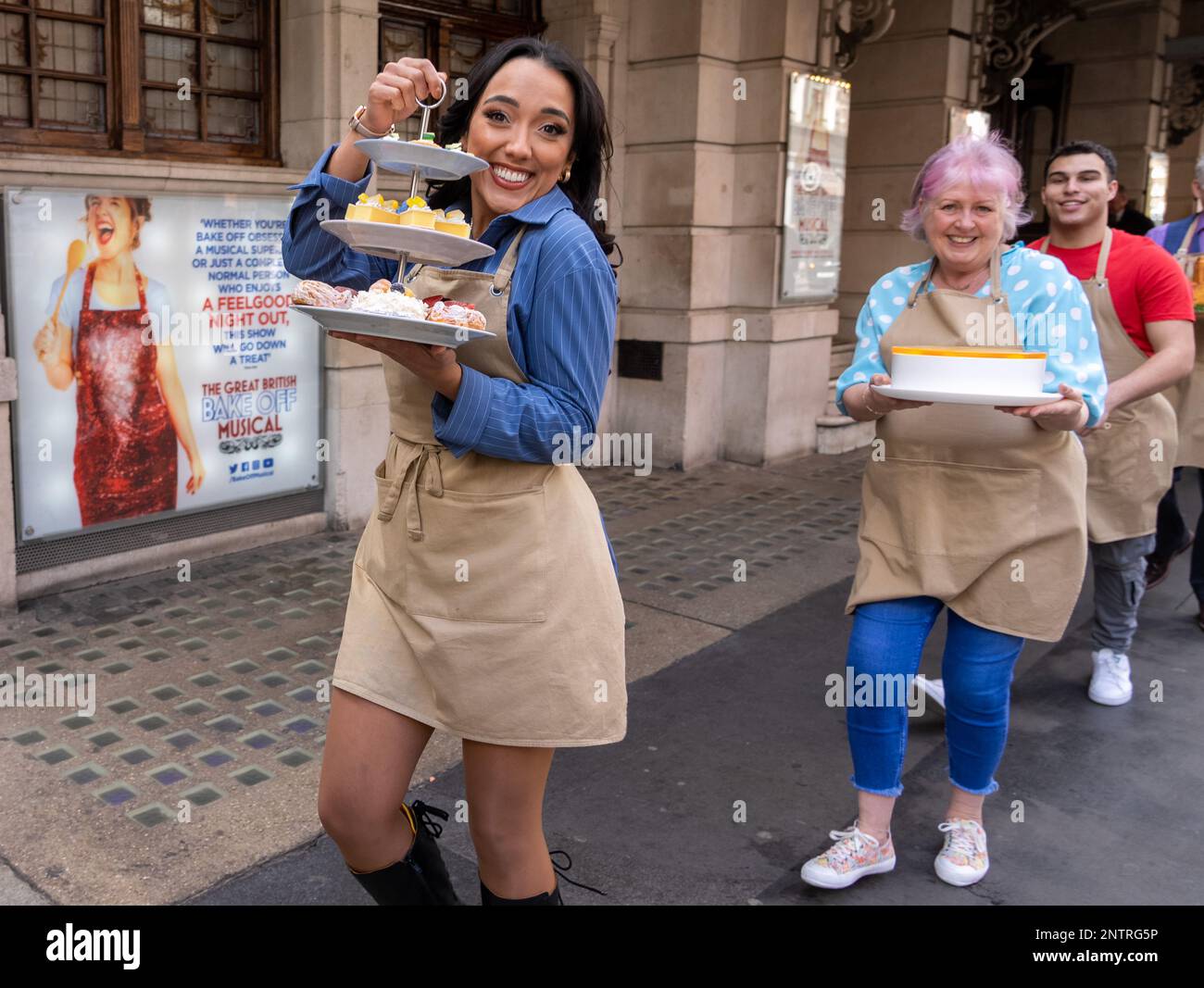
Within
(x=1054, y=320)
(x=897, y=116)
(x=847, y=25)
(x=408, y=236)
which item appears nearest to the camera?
(x=408, y=236)

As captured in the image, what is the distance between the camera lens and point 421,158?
2.26 meters

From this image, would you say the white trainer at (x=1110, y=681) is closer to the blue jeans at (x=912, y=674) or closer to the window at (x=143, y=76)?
the blue jeans at (x=912, y=674)

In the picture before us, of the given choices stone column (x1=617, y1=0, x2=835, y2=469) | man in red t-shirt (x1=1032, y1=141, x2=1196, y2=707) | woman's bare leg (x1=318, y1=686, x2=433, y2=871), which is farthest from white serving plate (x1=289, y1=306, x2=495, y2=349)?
stone column (x1=617, y1=0, x2=835, y2=469)

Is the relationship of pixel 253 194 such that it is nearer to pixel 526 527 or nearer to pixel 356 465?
pixel 356 465

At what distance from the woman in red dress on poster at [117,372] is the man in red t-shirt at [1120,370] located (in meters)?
4.09

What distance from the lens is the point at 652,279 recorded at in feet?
30.4

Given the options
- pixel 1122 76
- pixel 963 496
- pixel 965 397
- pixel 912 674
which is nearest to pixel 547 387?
pixel 965 397

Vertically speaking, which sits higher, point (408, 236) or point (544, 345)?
point (408, 236)

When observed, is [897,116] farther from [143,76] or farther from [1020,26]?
[143,76]

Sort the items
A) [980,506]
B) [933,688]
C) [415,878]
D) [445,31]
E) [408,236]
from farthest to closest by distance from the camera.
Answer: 1. [445,31]
2. [933,688]
3. [980,506]
4. [415,878]
5. [408,236]

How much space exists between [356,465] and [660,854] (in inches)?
155

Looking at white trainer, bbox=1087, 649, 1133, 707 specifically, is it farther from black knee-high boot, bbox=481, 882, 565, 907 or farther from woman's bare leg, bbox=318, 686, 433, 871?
woman's bare leg, bbox=318, 686, 433, 871

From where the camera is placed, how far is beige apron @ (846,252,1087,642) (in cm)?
330

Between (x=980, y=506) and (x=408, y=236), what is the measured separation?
1.85 m
